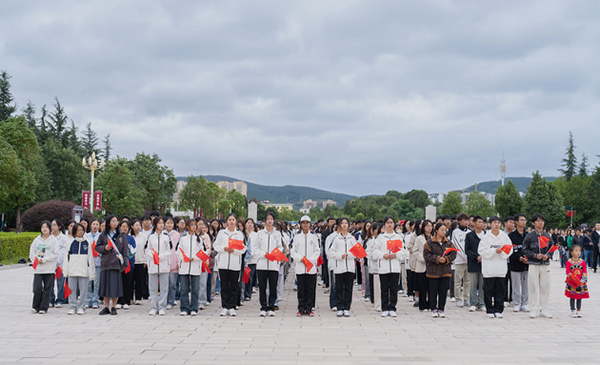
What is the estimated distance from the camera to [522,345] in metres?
7.41

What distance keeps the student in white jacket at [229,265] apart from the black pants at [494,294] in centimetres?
468

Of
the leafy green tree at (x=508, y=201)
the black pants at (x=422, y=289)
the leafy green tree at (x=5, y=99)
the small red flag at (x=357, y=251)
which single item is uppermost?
the leafy green tree at (x=5, y=99)

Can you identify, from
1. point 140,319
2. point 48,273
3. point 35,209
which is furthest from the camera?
point 35,209

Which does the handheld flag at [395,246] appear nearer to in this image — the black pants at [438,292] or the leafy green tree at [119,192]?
the black pants at [438,292]

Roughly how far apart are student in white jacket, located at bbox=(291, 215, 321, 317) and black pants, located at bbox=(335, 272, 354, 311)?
18.1 inches

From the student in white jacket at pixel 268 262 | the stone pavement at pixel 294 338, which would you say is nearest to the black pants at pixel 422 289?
the stone pavement at pixel 294 338

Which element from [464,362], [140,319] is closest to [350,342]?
[464,362]

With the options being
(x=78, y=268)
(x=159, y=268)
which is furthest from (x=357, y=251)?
(x=78, y=268)

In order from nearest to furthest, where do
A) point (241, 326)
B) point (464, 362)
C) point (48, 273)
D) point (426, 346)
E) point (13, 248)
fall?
point (464, 362) → point (426, 346) → point (241, 326) → point (48, 273) → point (13, 248)

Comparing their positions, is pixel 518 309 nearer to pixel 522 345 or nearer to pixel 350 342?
pixel 522 345

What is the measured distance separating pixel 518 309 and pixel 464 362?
16.3 ft

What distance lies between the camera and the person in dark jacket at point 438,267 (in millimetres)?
9945

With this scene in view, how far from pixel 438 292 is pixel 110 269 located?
6.24 metres

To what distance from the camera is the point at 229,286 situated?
32.6ft
